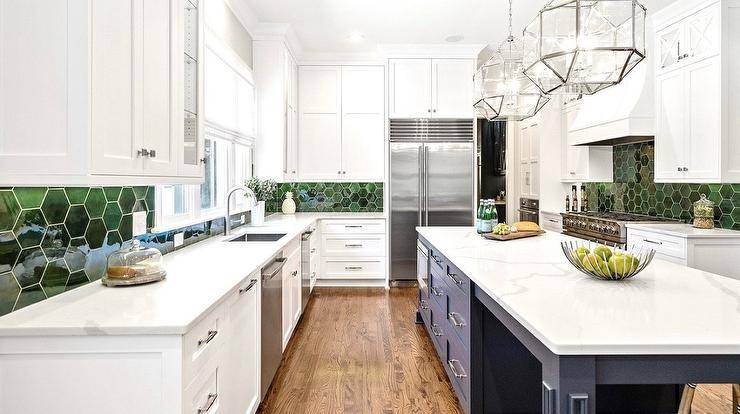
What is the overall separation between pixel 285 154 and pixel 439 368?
117 inches

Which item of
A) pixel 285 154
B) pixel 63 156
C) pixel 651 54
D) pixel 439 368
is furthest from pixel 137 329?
pixel 651 54

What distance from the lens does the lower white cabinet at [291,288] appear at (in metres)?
3.13

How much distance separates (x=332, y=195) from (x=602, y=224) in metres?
3.18

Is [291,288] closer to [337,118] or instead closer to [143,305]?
[143,305]

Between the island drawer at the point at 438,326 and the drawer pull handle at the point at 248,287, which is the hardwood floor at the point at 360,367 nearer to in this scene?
the island drawer at the point at 438,326

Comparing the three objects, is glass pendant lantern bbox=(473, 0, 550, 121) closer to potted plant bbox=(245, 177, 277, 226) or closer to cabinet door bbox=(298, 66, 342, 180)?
potted plant bbox=(245, 177, 277, 226)

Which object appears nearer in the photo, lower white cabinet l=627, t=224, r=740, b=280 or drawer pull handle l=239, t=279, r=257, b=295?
drawer pull handle l=239, t=279, r=257, b=295

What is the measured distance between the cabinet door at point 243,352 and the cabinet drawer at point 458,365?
1067 millimetres

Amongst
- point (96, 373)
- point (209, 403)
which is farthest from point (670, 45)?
point (96, 373)

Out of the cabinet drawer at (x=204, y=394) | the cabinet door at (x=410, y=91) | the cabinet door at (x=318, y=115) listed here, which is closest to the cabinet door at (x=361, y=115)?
the cabinet door at (x=318, y=115)

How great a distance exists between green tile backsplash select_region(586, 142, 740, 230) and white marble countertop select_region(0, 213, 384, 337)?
3.93m

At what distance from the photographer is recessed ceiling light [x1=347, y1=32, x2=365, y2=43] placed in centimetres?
482

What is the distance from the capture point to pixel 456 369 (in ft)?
8.05

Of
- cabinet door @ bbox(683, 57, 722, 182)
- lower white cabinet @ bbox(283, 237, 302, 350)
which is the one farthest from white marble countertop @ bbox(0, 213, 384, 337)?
cabinet door @ bbox(683, 57, 722, 182)
